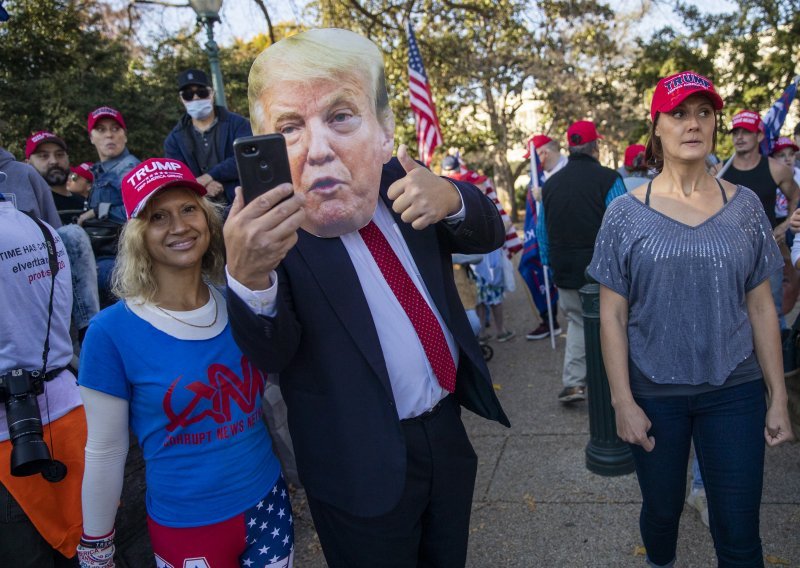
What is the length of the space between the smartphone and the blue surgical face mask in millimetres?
3077

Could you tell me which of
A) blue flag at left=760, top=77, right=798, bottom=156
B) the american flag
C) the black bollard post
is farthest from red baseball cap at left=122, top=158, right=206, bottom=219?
blue flag at left=760, top=77, right=798, bottom=156

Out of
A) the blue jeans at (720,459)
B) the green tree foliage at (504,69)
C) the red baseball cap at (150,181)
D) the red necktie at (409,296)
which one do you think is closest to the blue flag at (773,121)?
the blue jeans at (720,459)

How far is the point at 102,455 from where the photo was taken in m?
1.93

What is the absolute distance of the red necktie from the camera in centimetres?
177

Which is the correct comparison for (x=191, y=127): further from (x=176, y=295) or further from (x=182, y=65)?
(x=182, y=65)

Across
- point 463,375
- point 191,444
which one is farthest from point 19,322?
point 463,375

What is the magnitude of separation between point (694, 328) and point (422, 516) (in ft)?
3.77

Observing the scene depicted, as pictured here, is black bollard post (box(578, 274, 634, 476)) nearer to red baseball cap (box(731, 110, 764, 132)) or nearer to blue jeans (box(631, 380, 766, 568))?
blue jeans (box(631, 380, 766, 568))

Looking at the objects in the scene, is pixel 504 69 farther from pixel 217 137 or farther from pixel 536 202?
pixel 217 137

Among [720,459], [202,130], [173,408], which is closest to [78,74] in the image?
[202,130]

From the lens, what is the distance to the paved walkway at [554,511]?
9.96 feet

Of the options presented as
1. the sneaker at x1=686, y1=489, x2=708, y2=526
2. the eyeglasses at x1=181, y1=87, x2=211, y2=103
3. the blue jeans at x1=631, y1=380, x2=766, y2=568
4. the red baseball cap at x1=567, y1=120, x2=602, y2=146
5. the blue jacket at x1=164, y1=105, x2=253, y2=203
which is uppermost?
the eyeglasses at x1=181, y1=87, x2=211, y2=103

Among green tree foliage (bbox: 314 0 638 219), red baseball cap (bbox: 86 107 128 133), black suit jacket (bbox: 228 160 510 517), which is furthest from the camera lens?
green tree foliage (bbox: 314 0 638 219)

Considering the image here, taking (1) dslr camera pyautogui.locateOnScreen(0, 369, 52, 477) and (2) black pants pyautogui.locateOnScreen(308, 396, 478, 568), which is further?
(1) dslr camera pyautogui.locateOnScreen(0, 369, 52, 477)
